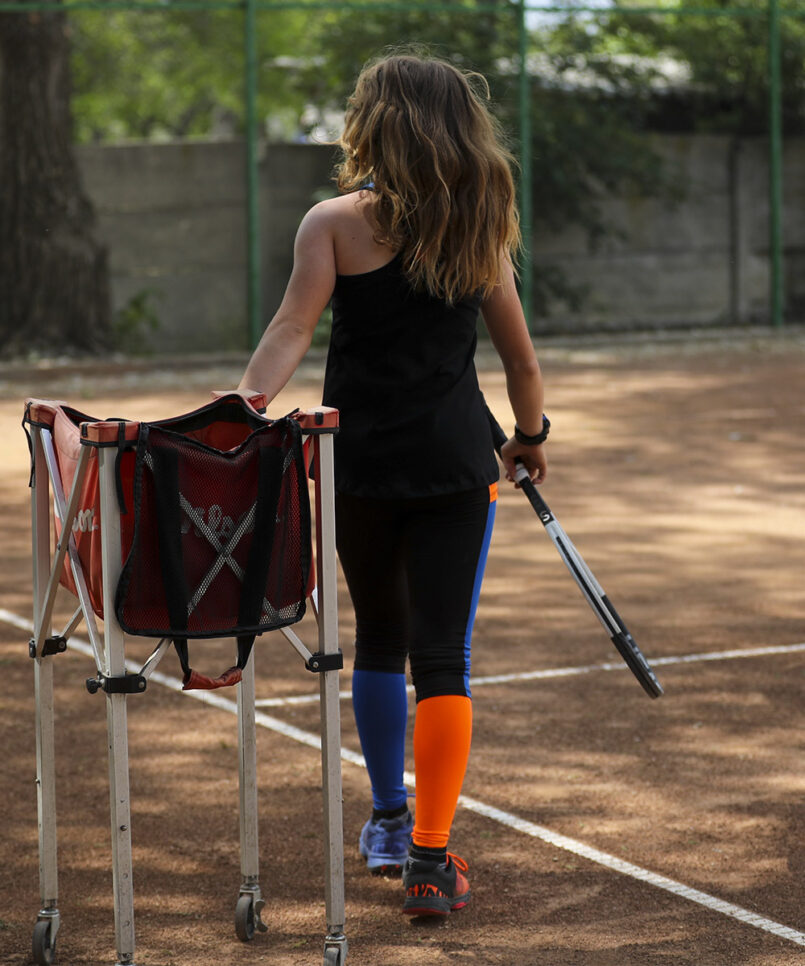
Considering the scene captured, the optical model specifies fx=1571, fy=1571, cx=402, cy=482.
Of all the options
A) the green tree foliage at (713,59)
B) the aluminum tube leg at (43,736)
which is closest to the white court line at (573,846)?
the aluminum tube leg at (43,736)

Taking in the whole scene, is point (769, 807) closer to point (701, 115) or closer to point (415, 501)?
point (415, 501)

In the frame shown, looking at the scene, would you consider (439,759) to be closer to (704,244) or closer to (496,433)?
(496,433)

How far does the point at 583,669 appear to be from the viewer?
6.00 m

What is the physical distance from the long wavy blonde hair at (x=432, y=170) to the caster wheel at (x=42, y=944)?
167 centimetres

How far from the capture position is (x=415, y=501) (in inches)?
147

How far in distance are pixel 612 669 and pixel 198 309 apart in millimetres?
13837

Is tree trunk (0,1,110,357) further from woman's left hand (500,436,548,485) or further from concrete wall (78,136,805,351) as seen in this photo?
woman's left hand (500,436,548,485)

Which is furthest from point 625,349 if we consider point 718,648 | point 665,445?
point 718,648

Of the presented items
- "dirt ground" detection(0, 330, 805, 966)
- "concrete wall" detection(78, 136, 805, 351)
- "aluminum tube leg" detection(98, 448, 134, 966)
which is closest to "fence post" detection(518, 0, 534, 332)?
"concrete wall" detection(78, 136, 805, 351)

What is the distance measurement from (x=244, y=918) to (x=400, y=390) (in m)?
1.27

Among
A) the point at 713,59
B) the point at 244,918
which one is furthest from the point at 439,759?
the point at 713,59

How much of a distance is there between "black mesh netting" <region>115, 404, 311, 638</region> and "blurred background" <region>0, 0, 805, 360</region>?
13.9 metres

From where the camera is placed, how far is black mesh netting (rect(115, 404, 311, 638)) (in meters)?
3.14

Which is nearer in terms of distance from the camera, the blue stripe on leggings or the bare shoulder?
the bare shoulder
